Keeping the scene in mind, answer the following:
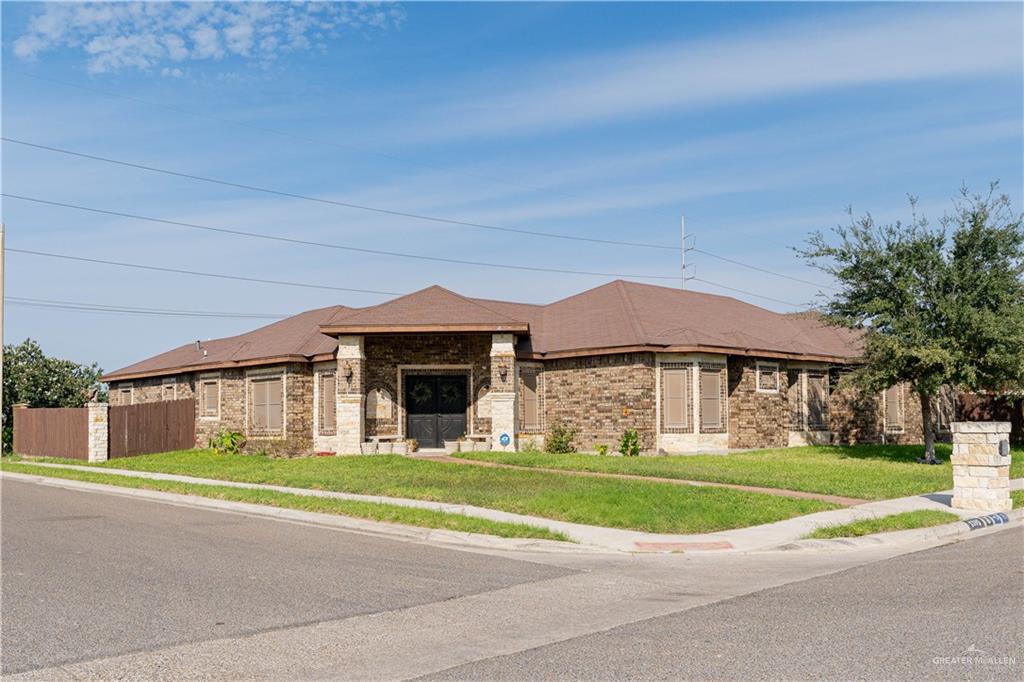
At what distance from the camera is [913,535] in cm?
1384

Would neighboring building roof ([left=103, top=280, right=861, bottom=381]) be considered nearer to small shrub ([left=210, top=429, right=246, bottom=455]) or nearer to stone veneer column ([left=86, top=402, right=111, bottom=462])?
small shrub ([left=210, top=429, right=246, bottom=455])

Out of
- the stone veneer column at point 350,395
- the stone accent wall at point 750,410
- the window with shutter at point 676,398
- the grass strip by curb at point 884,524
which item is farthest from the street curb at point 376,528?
the stone accent wall at point 750,410

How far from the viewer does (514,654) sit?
7.38 metres

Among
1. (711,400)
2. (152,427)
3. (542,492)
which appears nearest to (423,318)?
(711,400)

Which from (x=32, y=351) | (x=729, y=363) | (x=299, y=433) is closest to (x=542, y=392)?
(x=729, y=363)

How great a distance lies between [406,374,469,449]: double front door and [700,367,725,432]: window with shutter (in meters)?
7.49

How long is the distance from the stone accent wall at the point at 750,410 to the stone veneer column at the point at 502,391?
7.08 meters

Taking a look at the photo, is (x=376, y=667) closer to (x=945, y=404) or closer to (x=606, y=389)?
(x=606, y=389)

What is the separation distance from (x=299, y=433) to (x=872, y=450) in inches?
746

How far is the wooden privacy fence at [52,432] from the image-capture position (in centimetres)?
3450

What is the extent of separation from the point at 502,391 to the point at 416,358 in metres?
3.36

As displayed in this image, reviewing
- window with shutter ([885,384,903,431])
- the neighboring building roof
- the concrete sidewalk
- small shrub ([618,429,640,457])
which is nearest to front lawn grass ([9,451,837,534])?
the concrete sidewalk

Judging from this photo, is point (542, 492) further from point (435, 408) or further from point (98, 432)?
point (98, 432)

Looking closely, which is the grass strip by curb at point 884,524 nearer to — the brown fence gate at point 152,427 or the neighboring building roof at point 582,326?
the neighboring building roof at point 582,326
